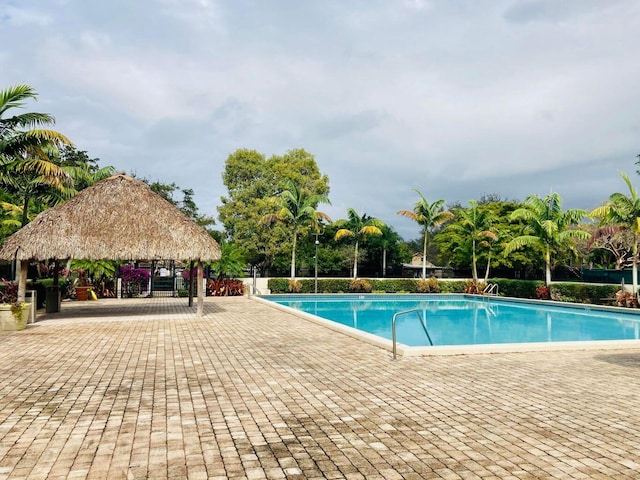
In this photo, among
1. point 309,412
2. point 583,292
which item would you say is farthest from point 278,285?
point 309,412

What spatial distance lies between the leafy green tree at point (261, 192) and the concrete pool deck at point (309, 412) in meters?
24.8

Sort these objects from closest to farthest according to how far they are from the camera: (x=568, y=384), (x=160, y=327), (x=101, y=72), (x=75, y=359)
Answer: (x=568, y=384), (x=75, y=359), (x=160, y=327), (x=101, y=72)

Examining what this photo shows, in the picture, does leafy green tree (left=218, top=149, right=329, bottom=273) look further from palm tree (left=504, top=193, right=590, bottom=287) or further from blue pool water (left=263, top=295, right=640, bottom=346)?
palm tree (left=504, top=193, right=590, bottom=287)

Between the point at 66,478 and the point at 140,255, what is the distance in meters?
11.0

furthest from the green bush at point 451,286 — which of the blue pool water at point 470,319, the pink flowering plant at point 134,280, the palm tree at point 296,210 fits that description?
the pink flowering plant at point 134,280

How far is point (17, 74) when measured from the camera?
16.1 m

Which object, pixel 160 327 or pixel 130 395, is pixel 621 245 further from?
pixel 130 395

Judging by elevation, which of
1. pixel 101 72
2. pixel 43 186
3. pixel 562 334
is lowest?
pixel 562 334

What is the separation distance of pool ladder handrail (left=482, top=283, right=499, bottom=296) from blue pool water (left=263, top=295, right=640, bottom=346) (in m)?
1.38

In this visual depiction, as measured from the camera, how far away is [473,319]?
20.8m

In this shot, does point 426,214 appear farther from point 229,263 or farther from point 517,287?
point 229,263

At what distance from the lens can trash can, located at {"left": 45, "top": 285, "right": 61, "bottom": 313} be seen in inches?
622

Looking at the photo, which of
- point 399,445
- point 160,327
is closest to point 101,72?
point 160,327

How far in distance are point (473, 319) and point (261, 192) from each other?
67.1 feet
